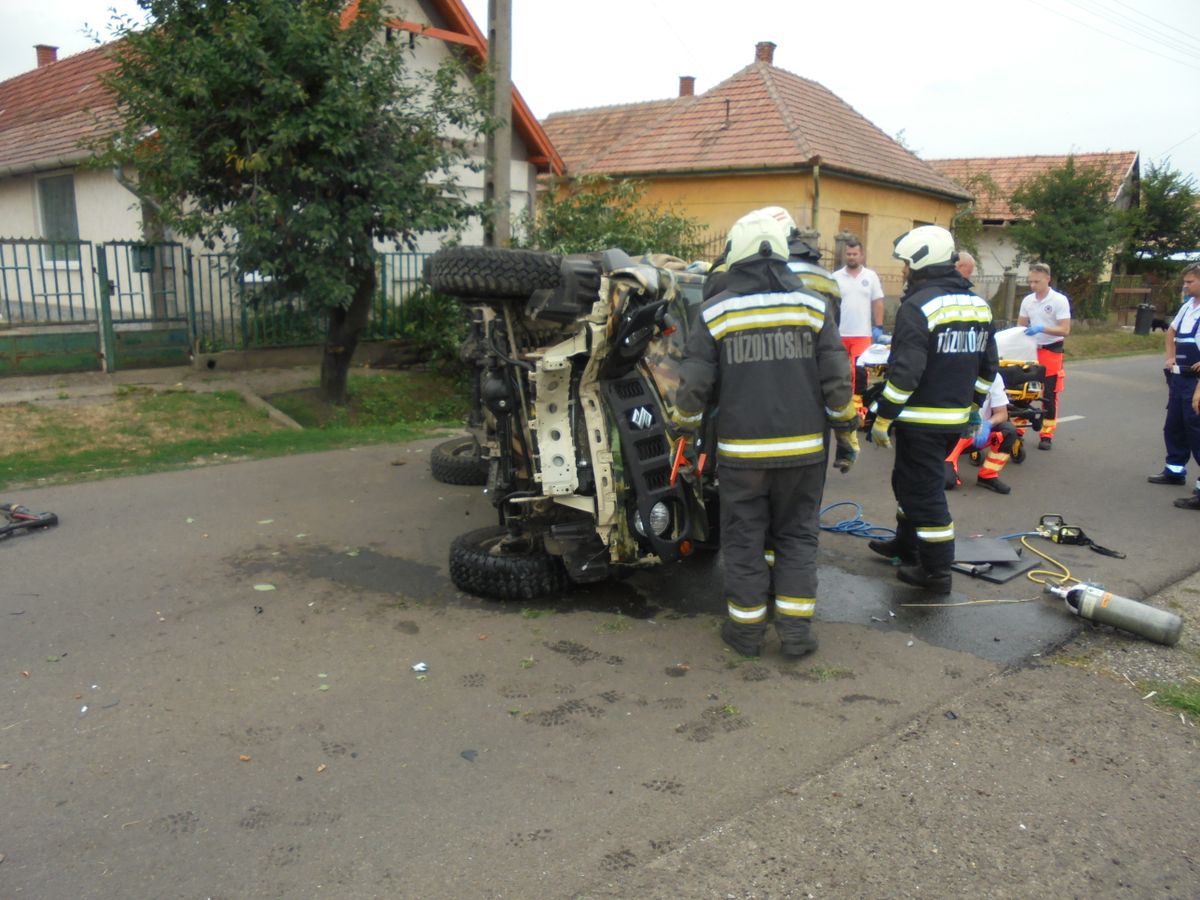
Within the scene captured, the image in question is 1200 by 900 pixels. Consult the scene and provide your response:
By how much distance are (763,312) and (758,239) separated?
34cm

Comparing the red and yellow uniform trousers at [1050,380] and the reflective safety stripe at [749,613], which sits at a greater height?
the red and yellow uniform trousers at [1050,380]

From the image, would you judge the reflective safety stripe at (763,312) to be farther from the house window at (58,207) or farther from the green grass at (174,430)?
the house window at (58,207)

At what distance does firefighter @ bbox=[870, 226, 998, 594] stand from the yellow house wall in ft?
44.9

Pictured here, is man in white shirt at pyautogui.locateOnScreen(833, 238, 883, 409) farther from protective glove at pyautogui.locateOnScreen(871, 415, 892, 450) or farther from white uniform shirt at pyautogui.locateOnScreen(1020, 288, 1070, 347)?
protective glove at pyautogui.locateOnScreen(871, 415, 892, 450)

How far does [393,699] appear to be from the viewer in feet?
13.4

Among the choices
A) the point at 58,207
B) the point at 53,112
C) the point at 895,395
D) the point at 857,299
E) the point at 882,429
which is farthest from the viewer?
the point at 53,112

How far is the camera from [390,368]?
44.4 feet

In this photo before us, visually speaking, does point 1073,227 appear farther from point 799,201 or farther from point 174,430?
point 174,430

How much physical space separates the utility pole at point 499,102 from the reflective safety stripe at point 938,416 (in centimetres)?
656

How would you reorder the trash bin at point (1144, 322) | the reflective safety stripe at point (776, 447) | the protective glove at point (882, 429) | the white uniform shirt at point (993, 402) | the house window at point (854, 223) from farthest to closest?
the trash bin at point (1144, 322), the house window at point (854, 223), the white uniform shirt at point (993, 402), the protective glove at point (882, 429), the reflective safety stripe at point (776, 447)

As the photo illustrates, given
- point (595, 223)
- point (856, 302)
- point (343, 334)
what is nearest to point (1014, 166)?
point (595, 223)

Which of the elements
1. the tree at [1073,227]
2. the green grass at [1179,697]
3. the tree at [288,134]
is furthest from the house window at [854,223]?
the green grass at [1179,697]

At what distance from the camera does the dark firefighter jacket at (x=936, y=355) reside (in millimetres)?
5328

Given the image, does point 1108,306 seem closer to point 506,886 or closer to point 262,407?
point 262,407
